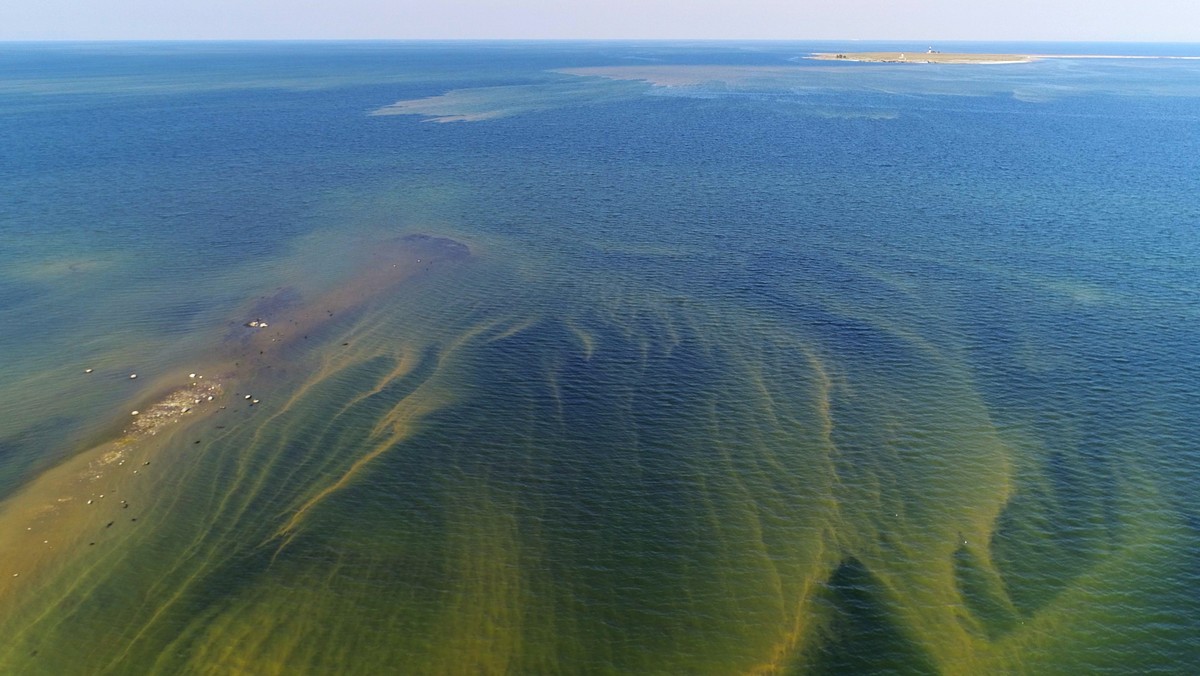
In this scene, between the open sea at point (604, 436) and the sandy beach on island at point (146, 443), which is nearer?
the open sea at point (604, 436)

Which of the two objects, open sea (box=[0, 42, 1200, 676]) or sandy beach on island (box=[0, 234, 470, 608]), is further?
sandy beach on island (box=[0, 234, 470, 608])

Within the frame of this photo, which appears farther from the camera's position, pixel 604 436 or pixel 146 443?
pixel 604 436

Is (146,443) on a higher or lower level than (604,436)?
higher

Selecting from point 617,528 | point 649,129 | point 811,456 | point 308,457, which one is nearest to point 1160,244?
point 811,456

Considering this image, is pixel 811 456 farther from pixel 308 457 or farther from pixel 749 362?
pixel 308 457
